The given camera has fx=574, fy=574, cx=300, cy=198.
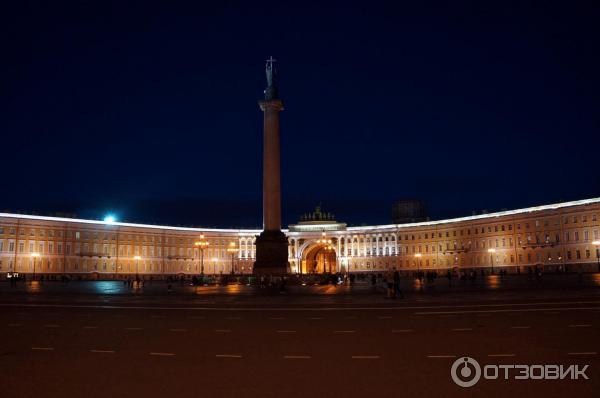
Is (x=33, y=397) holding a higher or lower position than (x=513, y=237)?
lower

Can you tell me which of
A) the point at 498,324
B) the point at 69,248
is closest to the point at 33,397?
the point at 498,324

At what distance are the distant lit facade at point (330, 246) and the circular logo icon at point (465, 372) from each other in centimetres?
5394

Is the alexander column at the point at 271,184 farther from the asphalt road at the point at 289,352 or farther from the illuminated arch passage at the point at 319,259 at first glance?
the illuminated arch passage at the point at 319,259

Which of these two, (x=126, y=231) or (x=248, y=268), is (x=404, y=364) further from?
(x=248, y=268)

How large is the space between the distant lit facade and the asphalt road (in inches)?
1800

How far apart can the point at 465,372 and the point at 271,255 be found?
5080 centimetres

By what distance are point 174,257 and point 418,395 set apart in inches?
5201

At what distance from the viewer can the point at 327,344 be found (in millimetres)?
14266

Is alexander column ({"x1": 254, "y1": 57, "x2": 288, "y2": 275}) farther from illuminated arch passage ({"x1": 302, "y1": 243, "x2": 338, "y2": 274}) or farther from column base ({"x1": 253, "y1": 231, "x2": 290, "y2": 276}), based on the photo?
illuminated arch passage ({"x1": 302, "y1": 243, "x2": 338, "y2": 274})

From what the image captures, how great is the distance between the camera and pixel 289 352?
43.2 ft

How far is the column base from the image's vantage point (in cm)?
5994

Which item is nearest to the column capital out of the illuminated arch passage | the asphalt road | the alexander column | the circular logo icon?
the alexander column

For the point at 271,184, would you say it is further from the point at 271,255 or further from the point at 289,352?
the point at 289,352

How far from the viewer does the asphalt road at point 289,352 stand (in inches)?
377
